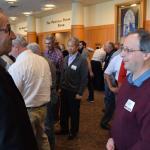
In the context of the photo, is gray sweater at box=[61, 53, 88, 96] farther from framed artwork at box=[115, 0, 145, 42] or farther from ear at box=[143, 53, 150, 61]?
framed artwork at box=[115, 0, 145, 42]

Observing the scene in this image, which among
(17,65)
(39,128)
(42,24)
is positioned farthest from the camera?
(42,24)

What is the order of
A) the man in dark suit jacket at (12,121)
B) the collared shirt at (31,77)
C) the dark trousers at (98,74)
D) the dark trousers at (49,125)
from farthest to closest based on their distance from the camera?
the dark trousers at (98,74)
the dark trousers at (49,125)
the collared shirt at (31,77)
the man in dark suit jacket at (12,121)

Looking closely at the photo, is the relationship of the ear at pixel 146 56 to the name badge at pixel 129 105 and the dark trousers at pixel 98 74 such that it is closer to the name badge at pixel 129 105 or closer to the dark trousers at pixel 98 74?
the name badge at pixel 129 105

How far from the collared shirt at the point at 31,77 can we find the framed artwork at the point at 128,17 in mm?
5485

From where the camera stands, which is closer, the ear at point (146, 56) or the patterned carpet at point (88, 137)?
the ear at point (146, 56)

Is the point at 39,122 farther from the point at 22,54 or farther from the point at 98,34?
the point at 98,34

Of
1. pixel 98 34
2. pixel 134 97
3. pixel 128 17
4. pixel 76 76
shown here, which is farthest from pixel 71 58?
pixel 98 34

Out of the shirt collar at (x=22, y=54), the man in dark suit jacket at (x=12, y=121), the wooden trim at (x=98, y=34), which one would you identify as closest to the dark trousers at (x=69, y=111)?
the shirt collar at (x=22, y=54)

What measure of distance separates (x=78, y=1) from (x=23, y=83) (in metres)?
7.88

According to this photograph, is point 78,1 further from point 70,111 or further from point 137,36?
point 137,36

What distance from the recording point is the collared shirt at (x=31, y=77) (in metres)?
2.77

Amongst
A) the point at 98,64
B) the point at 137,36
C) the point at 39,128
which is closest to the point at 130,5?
the point at 98,64

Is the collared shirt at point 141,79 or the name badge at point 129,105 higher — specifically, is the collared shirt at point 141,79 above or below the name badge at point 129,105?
above

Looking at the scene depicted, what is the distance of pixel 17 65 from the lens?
278 centimetres
